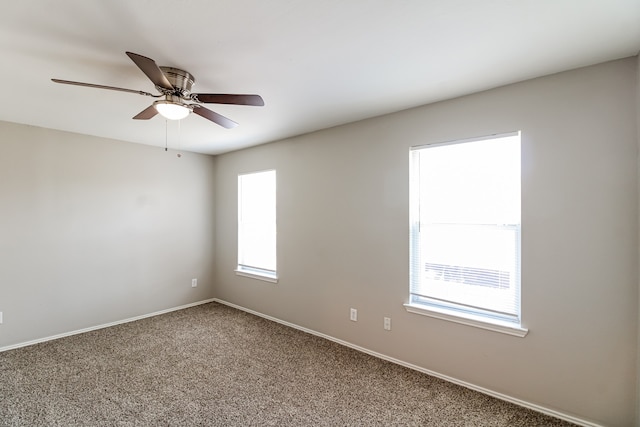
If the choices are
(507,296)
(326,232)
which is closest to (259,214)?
(326,232)

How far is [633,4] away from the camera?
1.45 meters

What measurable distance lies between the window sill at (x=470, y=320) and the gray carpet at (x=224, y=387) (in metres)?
0.54

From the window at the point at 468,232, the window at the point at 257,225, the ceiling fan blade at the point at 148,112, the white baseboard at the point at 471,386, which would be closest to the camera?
the white baseboard at the point at 471,386

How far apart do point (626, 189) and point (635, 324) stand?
85cm

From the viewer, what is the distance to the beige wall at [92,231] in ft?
10.8

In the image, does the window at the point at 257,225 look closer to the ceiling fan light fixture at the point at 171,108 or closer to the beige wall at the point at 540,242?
the beige wall at the point at 540,242

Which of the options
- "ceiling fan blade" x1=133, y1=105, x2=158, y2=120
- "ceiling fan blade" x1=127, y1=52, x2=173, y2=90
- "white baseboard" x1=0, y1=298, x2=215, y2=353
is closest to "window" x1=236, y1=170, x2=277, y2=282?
"white baseboard" x1=0, y1=298, x2=215, y2=353

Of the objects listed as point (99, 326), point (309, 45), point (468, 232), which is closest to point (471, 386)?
point (468, 232)

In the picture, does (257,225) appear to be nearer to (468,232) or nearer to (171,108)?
(171,108)

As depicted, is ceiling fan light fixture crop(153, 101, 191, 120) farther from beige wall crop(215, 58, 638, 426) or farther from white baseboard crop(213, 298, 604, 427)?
white baseboard crop(213, 298, 604, 427)

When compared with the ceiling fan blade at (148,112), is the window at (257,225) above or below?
below

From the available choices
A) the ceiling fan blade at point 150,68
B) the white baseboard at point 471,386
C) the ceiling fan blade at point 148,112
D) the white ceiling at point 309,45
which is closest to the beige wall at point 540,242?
the white baseboard at point 471,386

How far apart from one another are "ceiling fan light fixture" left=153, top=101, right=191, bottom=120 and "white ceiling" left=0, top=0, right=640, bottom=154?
0.85ft

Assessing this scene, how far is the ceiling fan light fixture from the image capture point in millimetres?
2014
